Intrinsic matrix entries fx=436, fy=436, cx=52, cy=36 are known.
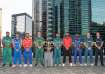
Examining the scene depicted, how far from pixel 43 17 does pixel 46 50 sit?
12164mm

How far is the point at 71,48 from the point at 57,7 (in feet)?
37.4

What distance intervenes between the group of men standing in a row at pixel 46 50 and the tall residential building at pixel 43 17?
1100cm

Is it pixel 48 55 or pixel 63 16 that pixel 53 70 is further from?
pixel 63 16

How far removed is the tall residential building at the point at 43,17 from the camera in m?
31.0

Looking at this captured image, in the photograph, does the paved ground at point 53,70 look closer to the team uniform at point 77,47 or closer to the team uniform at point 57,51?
the team uniform at point 57,51

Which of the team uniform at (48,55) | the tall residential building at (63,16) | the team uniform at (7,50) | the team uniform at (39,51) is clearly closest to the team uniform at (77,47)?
the team uniform at (48,55)

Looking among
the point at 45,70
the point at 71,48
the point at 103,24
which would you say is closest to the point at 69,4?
the point at 103,24

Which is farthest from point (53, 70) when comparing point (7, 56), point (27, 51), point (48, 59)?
point (7, 56)

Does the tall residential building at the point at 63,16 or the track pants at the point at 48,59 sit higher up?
the tall residential building at the point at 63,16

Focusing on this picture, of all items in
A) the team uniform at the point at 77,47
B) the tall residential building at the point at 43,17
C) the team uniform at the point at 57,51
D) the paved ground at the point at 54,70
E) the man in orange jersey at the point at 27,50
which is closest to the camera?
the paved ground at the point at 54,70

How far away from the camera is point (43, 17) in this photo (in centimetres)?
3189

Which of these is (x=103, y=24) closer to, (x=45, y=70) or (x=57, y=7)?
(x=57, y=7)

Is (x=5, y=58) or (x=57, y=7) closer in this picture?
(x=5, y=58)

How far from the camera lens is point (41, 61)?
1964cm
